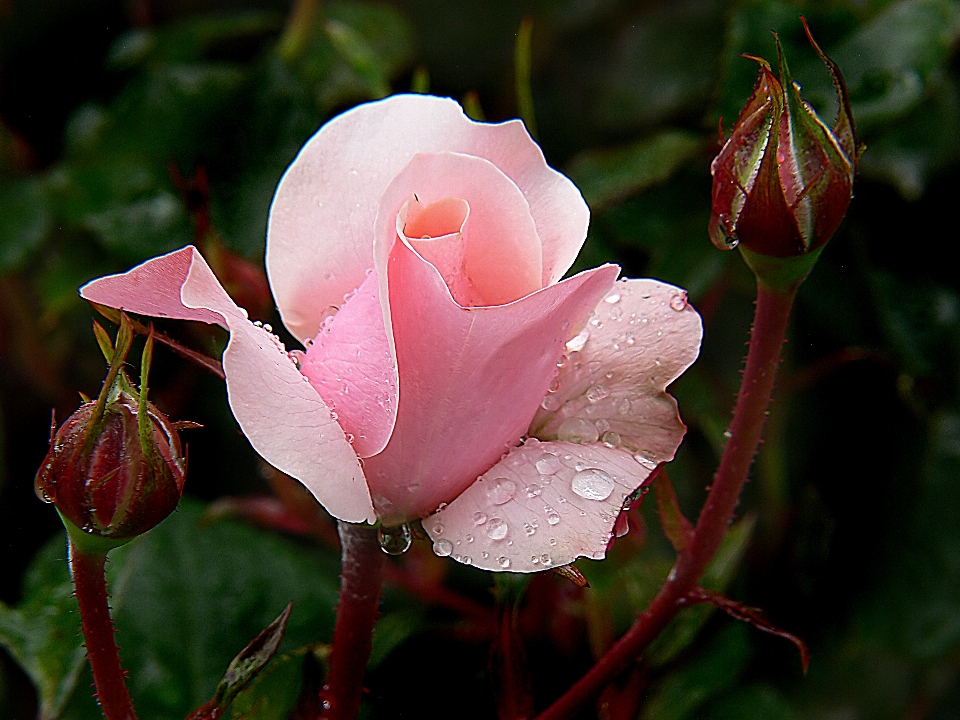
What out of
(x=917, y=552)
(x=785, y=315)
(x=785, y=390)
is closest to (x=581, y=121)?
(x=785, y=390)

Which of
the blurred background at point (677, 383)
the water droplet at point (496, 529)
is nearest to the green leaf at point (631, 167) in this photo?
the blurred background at point (677, 383)

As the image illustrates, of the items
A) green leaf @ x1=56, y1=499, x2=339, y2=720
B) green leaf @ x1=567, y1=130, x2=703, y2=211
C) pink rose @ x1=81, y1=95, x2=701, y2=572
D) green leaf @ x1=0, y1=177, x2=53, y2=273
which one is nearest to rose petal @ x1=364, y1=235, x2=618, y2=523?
pink rose @ x1=81, y1=95, x2=701, y2=572

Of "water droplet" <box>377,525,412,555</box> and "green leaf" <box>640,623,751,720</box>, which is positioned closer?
"water droplet" <box>377,525,412,555</box>

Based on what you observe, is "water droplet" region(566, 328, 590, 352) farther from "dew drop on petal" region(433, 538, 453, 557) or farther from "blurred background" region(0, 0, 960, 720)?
"blurred background" region(0, 0, 960, 720)

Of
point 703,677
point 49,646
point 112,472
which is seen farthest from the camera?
point 703,677

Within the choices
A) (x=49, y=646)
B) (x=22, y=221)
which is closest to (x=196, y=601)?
(x=49, y=646)

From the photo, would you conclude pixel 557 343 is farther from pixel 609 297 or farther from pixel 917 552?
pixel 917 552

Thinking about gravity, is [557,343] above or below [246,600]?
above

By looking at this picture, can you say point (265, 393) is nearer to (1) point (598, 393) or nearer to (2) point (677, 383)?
(1) point (598, 393)
